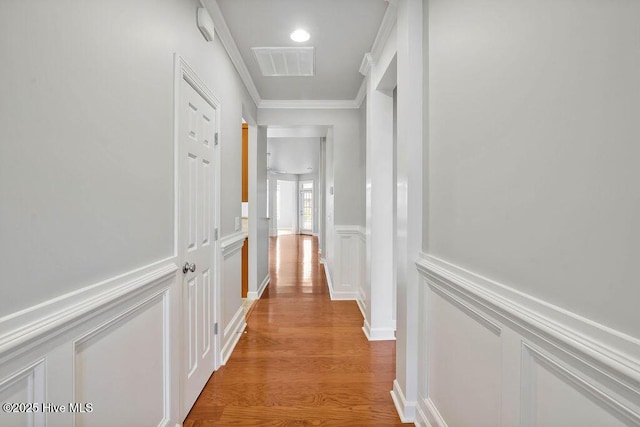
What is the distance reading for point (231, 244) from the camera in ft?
8.48

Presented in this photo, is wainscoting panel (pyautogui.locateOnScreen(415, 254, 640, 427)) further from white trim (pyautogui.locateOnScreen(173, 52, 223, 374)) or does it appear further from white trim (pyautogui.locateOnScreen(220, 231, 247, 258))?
→ white trim (pyautogui.locateOnScreen(220, 231, 247, 258))

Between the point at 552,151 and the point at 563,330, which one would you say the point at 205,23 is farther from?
the point at 563,330

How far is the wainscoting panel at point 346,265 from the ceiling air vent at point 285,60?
194 cm

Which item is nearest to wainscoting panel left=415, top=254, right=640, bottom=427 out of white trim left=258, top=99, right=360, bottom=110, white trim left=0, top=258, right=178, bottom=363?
white trim left=0, top=258, right=178, bottom=363

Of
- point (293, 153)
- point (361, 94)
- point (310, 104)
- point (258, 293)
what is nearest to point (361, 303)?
point (258, 293)

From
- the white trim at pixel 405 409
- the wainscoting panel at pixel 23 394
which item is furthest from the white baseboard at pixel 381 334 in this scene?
the wainscoting panel at pixel 23 394

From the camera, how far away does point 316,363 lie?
2344 millimetres

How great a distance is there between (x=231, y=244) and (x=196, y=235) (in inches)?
28.4

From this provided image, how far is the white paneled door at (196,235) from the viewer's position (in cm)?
168

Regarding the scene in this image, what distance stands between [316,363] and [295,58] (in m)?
2.60

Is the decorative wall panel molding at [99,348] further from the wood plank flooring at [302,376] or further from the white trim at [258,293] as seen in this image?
the white trim at [258,293]

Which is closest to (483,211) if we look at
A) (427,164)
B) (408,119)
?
(427,164)

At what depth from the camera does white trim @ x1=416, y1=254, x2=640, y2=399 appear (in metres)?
0.61

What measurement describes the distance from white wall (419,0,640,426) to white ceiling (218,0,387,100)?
0.94m
